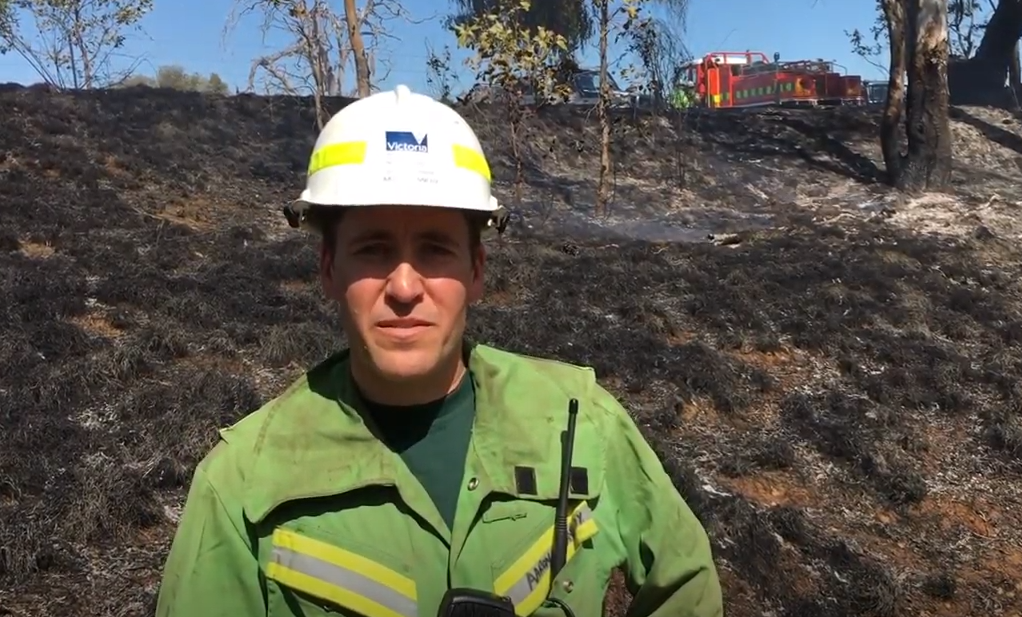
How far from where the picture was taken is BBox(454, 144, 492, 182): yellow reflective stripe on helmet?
5.15 feet

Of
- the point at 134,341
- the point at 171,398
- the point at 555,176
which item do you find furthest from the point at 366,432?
the point at 555,176

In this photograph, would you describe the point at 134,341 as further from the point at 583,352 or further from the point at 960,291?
the point at 960,291

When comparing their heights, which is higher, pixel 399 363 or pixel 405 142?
pixel 405 142

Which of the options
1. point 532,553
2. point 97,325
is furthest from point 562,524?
point 97,325

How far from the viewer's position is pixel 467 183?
156 cm

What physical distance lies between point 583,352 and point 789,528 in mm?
2362

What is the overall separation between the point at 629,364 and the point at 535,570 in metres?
5.44

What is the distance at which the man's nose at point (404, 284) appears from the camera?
1455 mm

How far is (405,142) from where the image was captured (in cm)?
154

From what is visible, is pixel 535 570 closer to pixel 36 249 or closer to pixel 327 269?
pixel 327 269

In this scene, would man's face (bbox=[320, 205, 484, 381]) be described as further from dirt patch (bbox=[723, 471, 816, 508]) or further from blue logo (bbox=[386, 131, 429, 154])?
dirt patch (bbox=[723, 471, 816, 508])

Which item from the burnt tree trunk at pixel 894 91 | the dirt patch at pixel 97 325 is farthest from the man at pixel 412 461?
the burnt tree trunk at pixel 894 91

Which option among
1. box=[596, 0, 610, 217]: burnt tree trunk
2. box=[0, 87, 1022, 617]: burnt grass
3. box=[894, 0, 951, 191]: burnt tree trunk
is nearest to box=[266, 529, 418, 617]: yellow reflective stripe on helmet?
box=[0, 87, 1022, 617]: burnt grass

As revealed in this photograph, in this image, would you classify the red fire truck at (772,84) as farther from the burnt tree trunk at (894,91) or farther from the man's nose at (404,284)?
the man's nose at (404,284)
